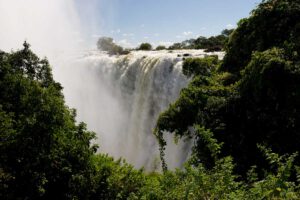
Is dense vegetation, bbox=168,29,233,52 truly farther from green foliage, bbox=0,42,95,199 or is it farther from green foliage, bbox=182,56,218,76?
green foliage, bbox=0,42,95,199

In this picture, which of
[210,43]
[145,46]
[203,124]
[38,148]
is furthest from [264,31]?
[145,46]

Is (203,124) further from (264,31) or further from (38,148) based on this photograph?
(38,148)

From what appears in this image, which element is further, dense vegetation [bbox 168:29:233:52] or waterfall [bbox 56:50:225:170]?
dense vegetation [bbox 168:29:233:52]

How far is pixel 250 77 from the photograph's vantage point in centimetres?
1333

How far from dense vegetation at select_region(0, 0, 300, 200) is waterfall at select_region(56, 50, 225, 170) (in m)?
9.05

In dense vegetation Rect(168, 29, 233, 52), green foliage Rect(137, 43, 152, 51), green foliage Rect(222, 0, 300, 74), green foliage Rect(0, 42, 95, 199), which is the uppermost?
green foliage Rect(137, 43, 152, 51)

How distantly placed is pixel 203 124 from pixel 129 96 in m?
23.1

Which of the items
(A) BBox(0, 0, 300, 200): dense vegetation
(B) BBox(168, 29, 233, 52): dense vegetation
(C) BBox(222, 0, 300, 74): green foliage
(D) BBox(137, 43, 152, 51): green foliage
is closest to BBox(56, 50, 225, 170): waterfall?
(B) BBox(168, 29, 233, 52): dense vegetation

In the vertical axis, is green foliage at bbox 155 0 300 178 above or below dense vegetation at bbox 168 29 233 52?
below

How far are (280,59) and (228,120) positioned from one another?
2865mm

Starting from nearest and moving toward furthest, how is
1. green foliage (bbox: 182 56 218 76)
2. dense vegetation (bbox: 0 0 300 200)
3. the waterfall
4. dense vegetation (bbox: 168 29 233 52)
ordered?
1. dense vegetation (bbox: 0 0 300 200)
2. green foliage (bbox: 182 56 218 76)
3. the waterfall
4. dense vegetation (bbox: 168 29 233 52)

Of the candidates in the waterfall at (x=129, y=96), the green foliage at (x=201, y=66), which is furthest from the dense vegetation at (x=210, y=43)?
the green foliage at (x=201, y=66)

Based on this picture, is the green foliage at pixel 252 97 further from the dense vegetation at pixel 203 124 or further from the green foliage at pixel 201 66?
the green foliage at pixel 201 66

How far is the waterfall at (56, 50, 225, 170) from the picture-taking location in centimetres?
2933
